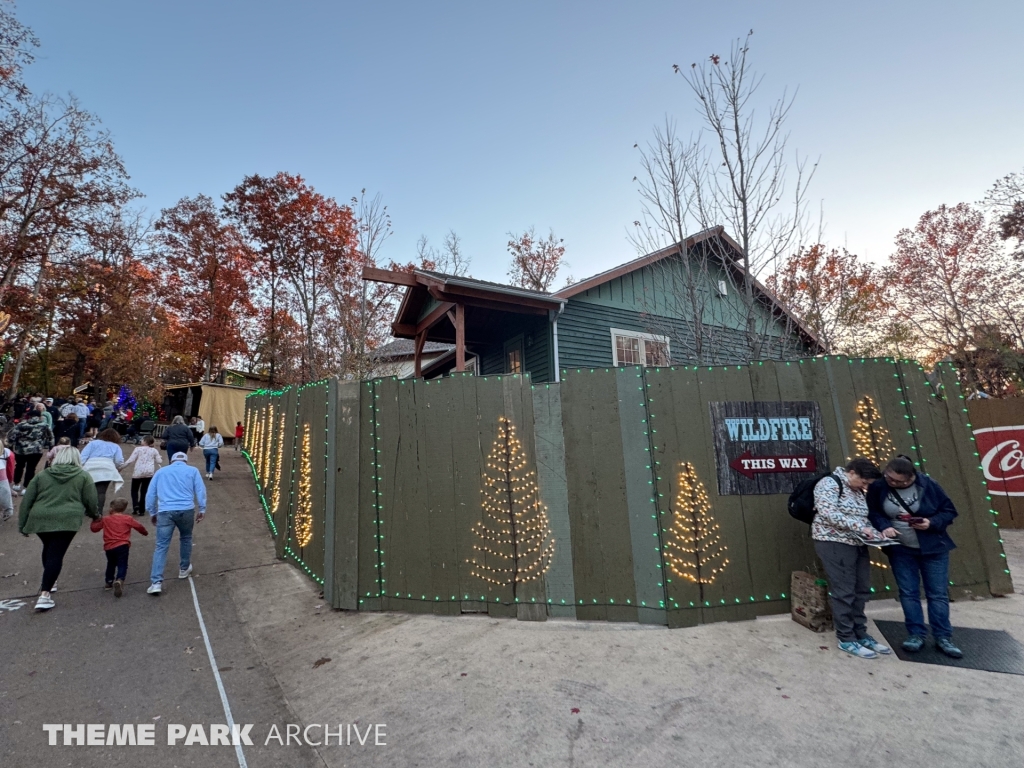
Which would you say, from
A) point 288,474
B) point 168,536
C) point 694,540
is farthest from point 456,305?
point 694,540

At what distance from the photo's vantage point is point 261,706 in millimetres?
3191

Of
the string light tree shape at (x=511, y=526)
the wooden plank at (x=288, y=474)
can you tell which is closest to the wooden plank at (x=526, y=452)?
the string light tree shape at (x=511, y=526)

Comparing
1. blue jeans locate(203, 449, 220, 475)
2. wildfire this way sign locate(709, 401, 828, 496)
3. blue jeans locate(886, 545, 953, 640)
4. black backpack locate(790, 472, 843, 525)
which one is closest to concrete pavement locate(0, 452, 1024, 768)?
blue jeans locate(886, 545, 953, 640)

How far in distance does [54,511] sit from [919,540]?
7.91 m

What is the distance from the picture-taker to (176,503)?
5.64 metres

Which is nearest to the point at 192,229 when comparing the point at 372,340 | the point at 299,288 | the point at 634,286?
the point at 299,288

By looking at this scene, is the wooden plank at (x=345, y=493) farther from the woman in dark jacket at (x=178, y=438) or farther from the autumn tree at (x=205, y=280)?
the autumn tree at (x=205, y=280)

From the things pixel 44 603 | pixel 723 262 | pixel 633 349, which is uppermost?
pixel 723 262

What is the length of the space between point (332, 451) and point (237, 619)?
74.9 inches

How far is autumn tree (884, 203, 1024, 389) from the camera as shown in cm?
→ 1750

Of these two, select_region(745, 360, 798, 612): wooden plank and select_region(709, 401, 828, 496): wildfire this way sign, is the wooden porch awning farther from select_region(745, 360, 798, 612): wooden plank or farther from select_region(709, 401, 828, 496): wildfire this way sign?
select_region(745, 360, 798, 612): wooden plank

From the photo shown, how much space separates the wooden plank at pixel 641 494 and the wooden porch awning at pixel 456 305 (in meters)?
6.14

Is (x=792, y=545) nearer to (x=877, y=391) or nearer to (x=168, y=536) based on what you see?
(x=877, y=391)

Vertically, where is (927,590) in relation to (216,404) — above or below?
below
